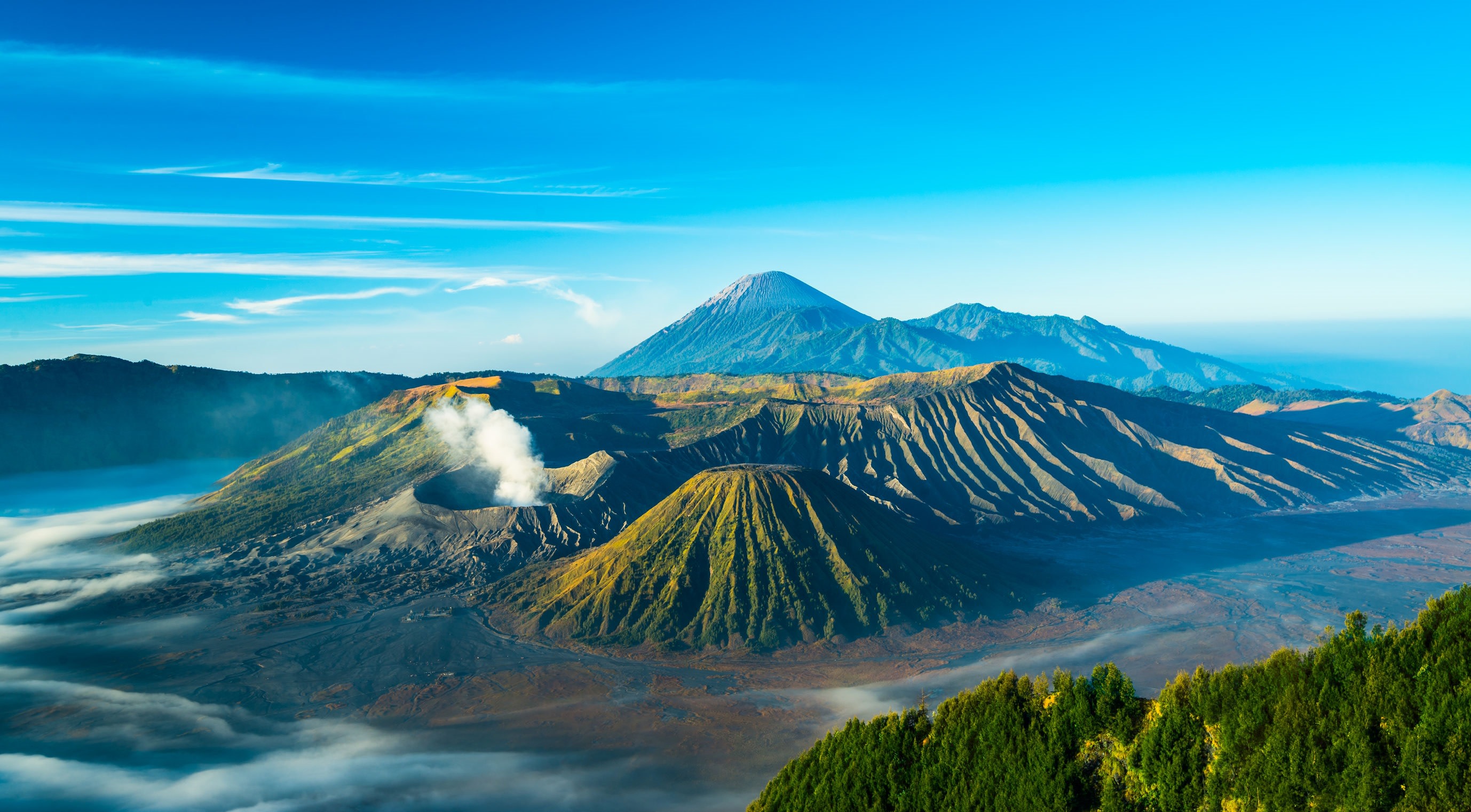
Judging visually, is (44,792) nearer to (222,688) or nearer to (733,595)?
(222,688)

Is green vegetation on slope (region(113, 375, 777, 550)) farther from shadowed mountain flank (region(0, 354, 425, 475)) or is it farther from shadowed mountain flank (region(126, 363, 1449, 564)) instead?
shadowed mountain flank (region(0, 354, 425, 475))

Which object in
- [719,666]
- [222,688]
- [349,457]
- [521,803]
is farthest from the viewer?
[349,457]

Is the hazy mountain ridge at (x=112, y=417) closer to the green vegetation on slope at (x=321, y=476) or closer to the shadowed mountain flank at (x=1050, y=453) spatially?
the green vegetation on slope at (x=321, y=476)

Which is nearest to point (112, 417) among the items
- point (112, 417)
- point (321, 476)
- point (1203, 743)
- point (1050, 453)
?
point (112, 417)

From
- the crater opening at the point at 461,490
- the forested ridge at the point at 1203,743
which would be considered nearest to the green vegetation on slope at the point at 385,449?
the crater opening at the point at 461,490

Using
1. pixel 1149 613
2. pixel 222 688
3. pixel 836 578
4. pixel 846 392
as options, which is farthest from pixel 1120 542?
pixel 222 688

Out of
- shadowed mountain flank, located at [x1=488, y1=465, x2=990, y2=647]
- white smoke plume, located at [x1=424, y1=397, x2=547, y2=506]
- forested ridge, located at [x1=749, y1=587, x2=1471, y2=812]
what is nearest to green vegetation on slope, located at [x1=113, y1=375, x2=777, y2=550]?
white smoke plume, located at [x1=424, y1=397, x2=547, y2=506]
